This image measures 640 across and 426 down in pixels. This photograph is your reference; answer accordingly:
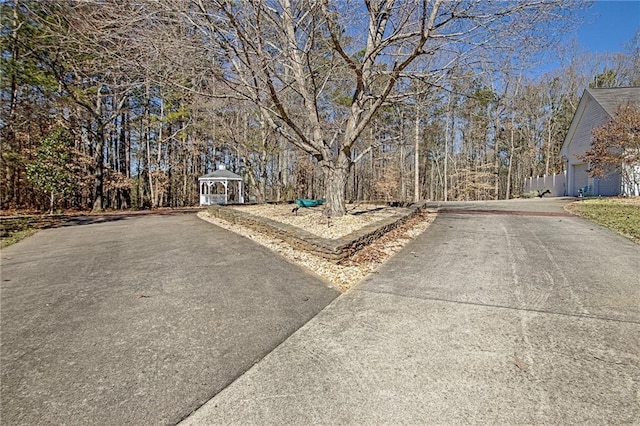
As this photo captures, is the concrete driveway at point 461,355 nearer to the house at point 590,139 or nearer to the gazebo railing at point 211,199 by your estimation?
the house at point 590,139

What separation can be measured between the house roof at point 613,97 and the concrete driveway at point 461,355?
52.9 feet

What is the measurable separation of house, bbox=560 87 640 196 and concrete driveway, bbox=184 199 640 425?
1509 cm

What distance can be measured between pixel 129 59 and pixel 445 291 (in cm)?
676

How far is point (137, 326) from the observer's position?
296 centimetres

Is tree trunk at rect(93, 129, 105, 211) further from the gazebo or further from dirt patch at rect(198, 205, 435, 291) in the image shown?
dirt patch at rect(198, 205, 435, 291)

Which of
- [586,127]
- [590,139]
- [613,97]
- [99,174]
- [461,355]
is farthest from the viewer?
[586,127]

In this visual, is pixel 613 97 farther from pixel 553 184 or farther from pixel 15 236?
pixel 15 236

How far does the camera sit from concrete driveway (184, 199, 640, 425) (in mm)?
1886

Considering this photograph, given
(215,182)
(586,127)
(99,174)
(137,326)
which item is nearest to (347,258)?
(137,326)

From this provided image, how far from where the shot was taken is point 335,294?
12.7 ft

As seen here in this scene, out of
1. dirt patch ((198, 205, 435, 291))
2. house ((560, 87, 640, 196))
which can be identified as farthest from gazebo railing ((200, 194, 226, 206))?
house ((560, 87, 640, 196))

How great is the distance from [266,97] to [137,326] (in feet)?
22.3

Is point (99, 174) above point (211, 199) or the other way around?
above

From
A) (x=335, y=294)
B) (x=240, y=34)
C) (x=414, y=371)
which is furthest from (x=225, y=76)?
(x=414, y=371)
